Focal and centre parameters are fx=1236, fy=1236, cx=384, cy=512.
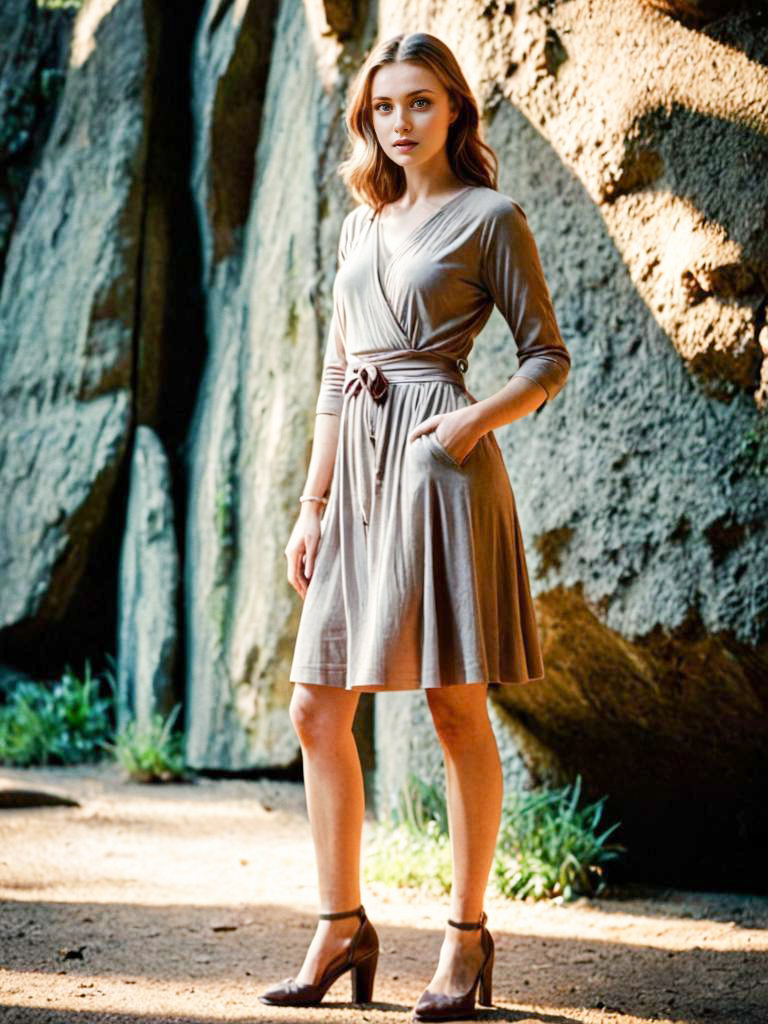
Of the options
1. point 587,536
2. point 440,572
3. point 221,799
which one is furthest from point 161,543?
point 440,572

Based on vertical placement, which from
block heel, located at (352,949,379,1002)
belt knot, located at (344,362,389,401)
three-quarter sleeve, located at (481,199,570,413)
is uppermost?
three-quarter sleeve, located at (481,199,570,413)

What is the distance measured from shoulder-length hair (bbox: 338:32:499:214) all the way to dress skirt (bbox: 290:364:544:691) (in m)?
0.52

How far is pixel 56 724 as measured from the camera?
740 cm

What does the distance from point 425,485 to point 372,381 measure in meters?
0.29

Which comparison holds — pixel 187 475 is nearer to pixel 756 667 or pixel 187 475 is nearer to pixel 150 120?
pixel 150 120

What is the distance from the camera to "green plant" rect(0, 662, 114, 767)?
726 cm

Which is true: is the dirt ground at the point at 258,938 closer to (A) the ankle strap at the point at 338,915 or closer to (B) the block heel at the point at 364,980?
(B) the block heel at the point at 364,980

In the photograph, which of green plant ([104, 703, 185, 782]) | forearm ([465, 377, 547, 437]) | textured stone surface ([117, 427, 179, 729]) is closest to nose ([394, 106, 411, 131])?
forearm ([465, 377, 547, 437])

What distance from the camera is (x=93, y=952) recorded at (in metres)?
3.30

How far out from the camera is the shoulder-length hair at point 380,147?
281cm

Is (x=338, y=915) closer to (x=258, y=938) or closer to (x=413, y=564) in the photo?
(x=413, y=564)

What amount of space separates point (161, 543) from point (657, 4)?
4582mm

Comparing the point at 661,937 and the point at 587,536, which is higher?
the point at 587,536

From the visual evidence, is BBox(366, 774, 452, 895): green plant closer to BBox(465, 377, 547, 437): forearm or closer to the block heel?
the block heel
